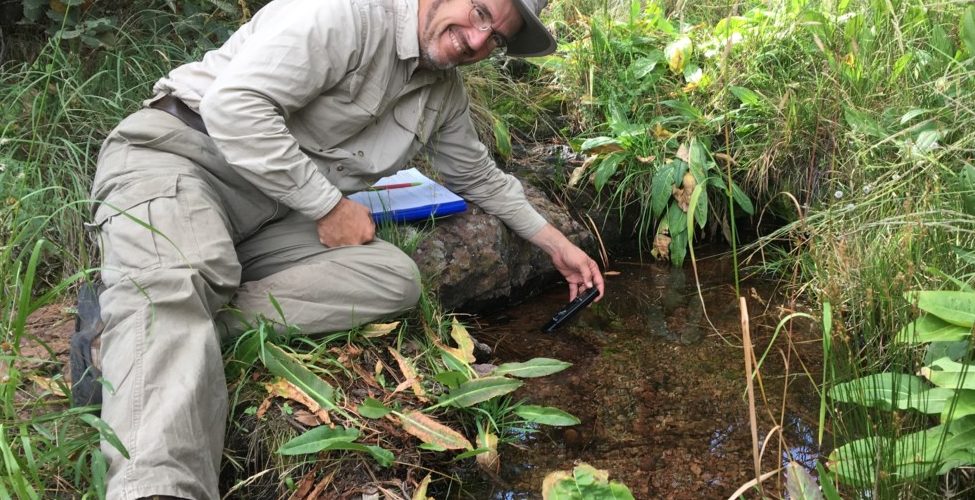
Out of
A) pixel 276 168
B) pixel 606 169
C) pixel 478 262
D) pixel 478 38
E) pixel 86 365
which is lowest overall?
pixel 478 262

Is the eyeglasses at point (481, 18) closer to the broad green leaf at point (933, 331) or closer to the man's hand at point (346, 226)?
the man's hand at point (346, 226)

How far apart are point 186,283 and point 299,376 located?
1.46ft

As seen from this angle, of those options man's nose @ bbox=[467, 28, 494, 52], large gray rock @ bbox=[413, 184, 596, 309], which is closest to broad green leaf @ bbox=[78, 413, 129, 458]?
large gray rock @ bbox=[413, 184, 596, 309]

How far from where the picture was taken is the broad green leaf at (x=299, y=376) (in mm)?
2520

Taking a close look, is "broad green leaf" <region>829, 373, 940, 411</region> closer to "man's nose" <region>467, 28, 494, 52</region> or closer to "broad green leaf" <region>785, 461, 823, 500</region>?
"broad green leaf" <region>785, 461, 823, 500</region>

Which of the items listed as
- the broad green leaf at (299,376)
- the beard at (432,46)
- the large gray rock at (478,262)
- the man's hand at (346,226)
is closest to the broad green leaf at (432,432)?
the broad green leaf at (299,376)

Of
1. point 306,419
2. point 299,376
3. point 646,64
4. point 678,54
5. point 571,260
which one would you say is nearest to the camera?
point 306,419

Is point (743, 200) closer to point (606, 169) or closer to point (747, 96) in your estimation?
point (747, 96)

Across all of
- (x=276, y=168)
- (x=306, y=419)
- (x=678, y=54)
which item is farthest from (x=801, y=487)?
(x=678, y=54)

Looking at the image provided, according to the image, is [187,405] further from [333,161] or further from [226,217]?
[333,161]

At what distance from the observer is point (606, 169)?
3.97 m

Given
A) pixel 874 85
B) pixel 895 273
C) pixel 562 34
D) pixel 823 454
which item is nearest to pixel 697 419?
pixel 823 454

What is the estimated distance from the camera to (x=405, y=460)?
2494mm

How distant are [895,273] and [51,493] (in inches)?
94.4
